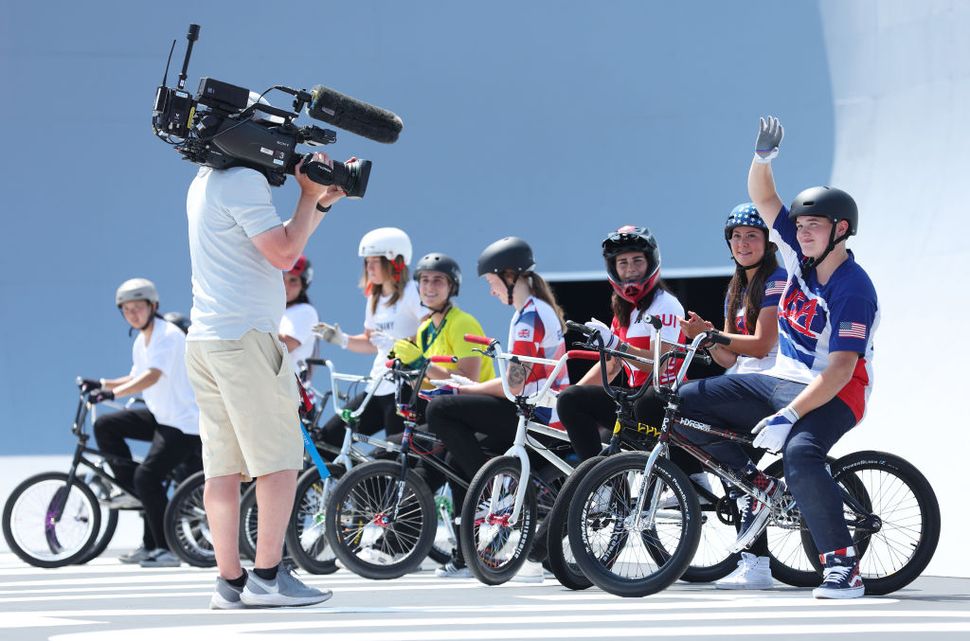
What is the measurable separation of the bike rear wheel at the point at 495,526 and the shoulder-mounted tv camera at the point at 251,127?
1.83 metres

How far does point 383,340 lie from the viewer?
871 cm

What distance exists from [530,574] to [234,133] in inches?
117

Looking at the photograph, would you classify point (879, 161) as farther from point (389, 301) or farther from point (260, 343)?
point (260, 343)

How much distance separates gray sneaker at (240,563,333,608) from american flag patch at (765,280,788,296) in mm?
2784


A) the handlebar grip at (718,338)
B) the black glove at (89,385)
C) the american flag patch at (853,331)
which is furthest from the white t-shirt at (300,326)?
the american flag patch at (853,331)

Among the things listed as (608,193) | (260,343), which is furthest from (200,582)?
(608,193)

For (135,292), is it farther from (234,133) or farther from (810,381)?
(810,381)

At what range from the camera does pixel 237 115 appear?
209 inches

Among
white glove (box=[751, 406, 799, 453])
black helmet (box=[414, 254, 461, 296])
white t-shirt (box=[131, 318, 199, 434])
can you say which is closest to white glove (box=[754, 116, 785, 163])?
white glove (box=[751, 406, 799, 453])

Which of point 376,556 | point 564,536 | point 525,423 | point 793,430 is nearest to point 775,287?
point 793,430

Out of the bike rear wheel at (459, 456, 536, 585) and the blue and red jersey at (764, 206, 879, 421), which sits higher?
the blue and red jersey at (764, 206, 879, 421)

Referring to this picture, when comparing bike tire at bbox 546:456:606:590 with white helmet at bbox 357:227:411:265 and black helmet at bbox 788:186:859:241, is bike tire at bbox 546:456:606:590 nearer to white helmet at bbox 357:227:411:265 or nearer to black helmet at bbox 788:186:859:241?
black helmet at bbox 788:186:859:241

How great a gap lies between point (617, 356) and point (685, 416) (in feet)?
1.41

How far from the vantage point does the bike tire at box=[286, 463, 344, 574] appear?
7473mm
